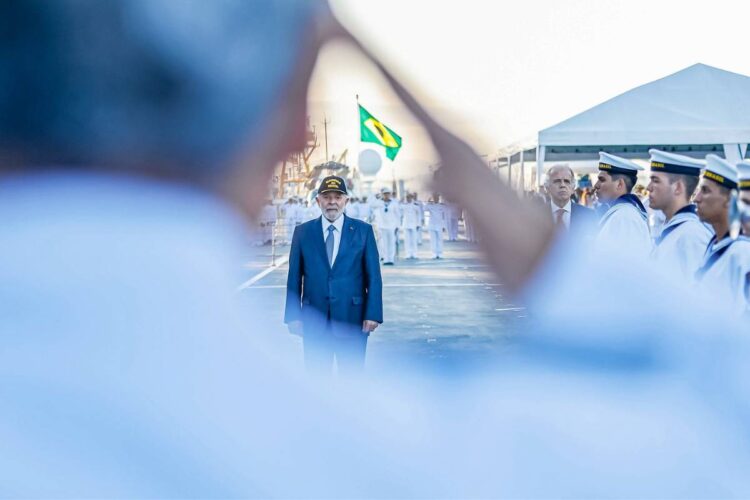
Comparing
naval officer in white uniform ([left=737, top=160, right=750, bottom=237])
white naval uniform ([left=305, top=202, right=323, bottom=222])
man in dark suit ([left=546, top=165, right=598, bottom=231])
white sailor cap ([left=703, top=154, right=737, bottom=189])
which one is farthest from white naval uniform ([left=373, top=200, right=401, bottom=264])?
naval officer in white uniform ([left=737, top=160, right=750, bottom=237])

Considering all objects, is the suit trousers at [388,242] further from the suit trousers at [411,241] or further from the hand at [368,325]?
the hand at [368,325]

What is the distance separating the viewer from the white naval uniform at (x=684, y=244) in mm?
3070

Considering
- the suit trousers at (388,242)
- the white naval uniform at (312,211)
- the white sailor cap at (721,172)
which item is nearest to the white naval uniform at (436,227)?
the suit trousers at (388,242)

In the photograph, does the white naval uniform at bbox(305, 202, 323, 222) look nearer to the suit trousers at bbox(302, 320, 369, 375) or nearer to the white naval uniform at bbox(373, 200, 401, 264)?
the white naval uniform at bbox(373, 200, 401, 264)

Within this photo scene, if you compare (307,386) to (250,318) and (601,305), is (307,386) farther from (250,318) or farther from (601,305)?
(250,318)

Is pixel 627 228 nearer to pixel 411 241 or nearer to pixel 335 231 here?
pixel 335 231

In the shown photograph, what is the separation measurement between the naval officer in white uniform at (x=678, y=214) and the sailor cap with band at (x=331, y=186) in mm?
1532

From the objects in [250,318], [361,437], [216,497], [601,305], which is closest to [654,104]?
[250,318]

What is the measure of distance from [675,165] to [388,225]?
33.7 ft

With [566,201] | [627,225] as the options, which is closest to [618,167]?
[566,201]

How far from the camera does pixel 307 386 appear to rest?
152 inches

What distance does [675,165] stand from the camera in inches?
133

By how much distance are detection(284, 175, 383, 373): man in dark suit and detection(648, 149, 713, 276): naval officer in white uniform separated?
1374mm

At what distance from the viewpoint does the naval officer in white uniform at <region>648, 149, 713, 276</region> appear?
3090 mm
